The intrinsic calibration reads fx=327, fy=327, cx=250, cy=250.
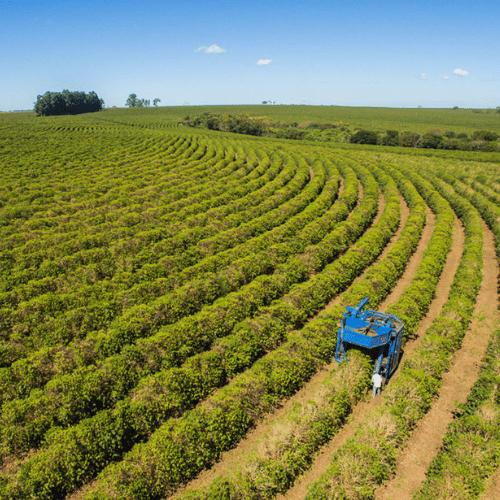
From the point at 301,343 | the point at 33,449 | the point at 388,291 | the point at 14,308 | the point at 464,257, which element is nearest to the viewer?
the point at 33,449

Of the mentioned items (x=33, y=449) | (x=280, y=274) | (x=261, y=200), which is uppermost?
(x=261, y=200)

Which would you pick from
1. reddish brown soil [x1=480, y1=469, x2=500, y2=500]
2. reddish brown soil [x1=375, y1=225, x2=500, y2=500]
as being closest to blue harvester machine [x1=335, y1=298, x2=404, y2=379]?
reddish brown soil [x1=375, y1=225, x2=500, y2=500]

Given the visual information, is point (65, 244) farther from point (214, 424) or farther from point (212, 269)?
point (214, 424)

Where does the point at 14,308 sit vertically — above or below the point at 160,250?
below

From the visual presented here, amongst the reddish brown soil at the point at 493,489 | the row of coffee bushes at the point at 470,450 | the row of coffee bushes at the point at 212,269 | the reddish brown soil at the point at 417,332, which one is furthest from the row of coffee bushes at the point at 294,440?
the row of coffee bushes at the point at 212,269

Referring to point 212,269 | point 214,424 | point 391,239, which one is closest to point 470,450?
point 214,424

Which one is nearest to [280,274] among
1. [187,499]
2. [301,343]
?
[301,343]

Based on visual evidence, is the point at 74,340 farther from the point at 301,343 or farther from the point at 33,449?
the point at 301,343
